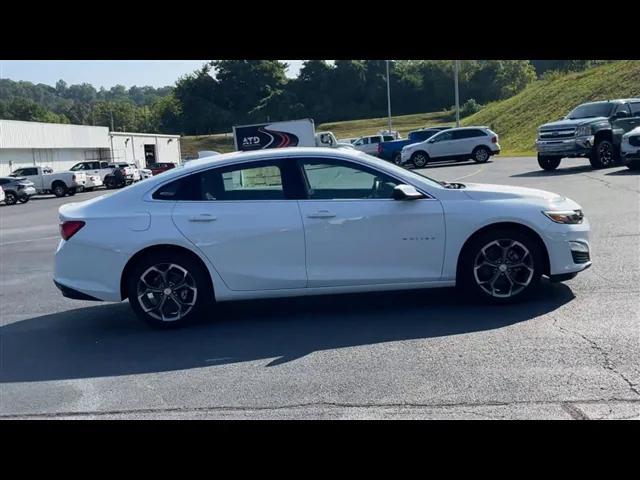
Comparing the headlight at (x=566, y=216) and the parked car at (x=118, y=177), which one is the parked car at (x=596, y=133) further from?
the parked car at (x=118, y=177)

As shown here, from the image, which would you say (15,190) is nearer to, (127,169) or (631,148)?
(127,169)

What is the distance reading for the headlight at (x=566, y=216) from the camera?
21.5 ft

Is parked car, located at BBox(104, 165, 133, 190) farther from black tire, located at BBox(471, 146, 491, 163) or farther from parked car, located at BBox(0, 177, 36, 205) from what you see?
black tire, located at BBox(471, 146, 491, 163)

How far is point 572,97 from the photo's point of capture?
42969mm

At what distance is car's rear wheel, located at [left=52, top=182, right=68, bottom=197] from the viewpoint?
38.8 meters

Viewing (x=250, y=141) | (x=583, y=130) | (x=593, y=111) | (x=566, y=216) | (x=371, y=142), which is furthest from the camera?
(x=371, y=142)

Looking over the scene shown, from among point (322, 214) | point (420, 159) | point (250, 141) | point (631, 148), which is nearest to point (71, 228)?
point (322, 214)

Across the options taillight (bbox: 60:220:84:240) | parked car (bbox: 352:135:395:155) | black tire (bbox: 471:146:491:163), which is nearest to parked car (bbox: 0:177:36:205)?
parked car (bbox: 352:135:395:155)

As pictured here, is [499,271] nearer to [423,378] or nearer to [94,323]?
[423,378]

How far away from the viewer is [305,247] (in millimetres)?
6480

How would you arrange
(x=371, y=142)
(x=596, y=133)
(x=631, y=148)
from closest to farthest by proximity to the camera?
(x=631, y=148) < (x=596, y=133) < (x=371, y=142)

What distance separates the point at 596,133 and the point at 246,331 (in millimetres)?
17204
